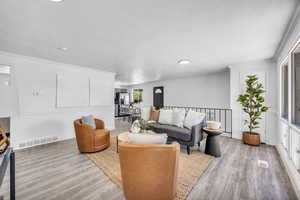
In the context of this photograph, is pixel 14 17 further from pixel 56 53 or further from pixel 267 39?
pixel 267 39

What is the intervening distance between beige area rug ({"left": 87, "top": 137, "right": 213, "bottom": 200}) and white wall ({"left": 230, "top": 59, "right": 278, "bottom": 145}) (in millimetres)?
1907

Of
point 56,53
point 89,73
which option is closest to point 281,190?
point 56,53

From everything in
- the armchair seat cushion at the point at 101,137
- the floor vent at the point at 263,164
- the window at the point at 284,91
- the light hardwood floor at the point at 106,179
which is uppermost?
the window at the point at 284,91

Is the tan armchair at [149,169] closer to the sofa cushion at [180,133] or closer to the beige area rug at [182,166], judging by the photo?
the beige area rug at [182,166]

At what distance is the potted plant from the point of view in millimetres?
3445

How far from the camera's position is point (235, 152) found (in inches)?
121

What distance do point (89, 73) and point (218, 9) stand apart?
4.34 metres

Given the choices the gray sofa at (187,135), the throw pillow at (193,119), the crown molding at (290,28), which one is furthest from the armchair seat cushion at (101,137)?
the crown molding at (290,28)

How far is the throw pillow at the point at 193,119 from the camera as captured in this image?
318cm

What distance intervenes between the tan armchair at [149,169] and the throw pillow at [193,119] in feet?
6.18

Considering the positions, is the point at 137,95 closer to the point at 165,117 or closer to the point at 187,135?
the point at 165,117

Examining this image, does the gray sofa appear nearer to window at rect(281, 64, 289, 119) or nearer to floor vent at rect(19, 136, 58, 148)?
window at rect(281, 64, 289, 119)

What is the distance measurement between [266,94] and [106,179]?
447 cm

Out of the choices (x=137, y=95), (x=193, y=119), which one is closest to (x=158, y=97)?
(x=137, y=95)
